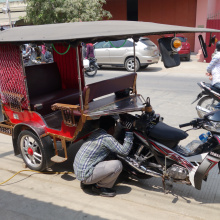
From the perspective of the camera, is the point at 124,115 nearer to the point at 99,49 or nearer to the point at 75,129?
the point at 75,129

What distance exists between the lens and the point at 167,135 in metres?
3.67

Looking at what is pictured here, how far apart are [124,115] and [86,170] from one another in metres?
0.90

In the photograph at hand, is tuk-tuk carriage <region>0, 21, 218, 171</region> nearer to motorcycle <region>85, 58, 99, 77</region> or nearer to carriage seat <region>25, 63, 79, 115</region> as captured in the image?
carriage seat <region>25, 63, 79, 115</region>

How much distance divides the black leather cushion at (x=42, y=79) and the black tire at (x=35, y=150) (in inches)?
50.0

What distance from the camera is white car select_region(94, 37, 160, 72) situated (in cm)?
1402

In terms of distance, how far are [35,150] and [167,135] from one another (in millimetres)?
2106

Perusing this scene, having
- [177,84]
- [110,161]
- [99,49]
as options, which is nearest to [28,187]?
[110,161]

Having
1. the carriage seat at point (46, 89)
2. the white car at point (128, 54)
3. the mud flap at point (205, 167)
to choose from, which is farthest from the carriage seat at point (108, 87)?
the white car at point (128, 54)

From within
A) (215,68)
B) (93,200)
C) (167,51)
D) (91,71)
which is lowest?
(91,71)

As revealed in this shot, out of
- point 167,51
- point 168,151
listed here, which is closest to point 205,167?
point 168,151

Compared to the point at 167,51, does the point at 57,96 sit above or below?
below

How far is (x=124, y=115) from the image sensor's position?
4008 millimetres

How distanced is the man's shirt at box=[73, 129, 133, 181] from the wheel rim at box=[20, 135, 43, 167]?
0.95 m

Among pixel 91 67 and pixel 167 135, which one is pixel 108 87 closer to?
pixel 167 135
